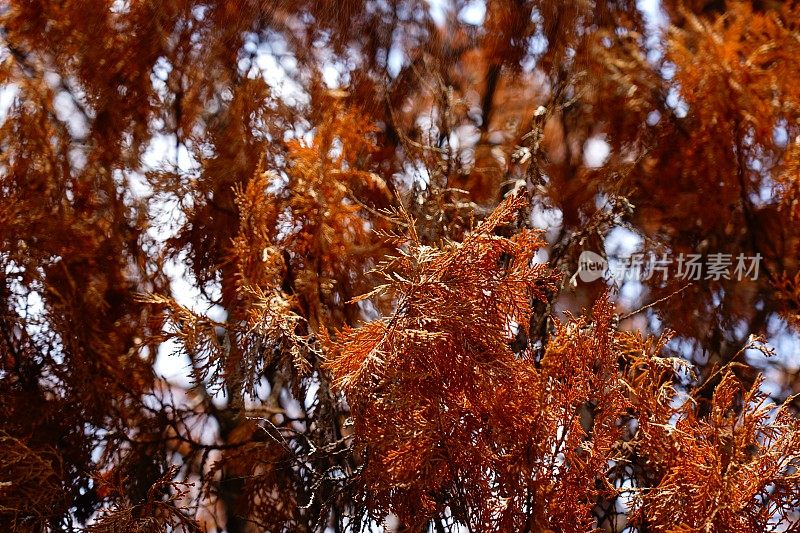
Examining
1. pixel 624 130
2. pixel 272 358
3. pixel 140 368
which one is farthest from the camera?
pixel 624 130

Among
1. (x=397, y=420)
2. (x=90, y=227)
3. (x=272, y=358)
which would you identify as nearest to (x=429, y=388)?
(x=397, y=420)

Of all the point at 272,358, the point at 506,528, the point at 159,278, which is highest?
the point at 159,278

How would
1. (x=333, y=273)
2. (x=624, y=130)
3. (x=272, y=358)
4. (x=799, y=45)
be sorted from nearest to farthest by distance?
(x=272, y=358), (x=333, y=273), (x=799, y=45), (x=624, y=130)

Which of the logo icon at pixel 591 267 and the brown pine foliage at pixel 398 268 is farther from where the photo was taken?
the logo icon at pixel 591 267

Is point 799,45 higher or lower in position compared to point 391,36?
lower

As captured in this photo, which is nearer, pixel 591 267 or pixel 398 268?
pixel 398 268

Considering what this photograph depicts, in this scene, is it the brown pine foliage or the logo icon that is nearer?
the brown pine foliage

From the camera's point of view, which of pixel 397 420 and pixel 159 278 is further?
pixel 159 278

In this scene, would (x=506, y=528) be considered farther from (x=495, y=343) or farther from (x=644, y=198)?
(x=644, y=198)
